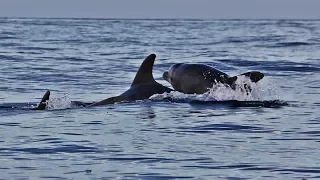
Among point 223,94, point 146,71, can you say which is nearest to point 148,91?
point 146,71

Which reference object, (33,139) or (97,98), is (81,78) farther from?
(33,139)

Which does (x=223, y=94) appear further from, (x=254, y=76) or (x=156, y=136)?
(x=156, y=136)

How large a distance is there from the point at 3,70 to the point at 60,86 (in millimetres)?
5691

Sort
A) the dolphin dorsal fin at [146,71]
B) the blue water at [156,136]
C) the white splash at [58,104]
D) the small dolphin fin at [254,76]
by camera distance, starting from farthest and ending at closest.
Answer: the dolphin dorsal fin at [146,71]
the white splash at [58,104]
the small dolphin fin at [254,76]
the blue water at [156,136]

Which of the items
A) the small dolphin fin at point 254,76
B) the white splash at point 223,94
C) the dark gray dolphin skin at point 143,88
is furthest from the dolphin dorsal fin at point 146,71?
the small dolphin fin at point 254,76

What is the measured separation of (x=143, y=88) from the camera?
1659cm

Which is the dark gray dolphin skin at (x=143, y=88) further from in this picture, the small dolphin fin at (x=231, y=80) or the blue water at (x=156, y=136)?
the small dolphin fin at (x=231, y=80)

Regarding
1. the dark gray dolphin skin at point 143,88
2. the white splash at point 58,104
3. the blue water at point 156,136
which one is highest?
the dark gray dolphin skin at point 143,88

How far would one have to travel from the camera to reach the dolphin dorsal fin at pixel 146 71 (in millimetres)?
16438

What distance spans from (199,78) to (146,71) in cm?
98

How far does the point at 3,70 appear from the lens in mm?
28016

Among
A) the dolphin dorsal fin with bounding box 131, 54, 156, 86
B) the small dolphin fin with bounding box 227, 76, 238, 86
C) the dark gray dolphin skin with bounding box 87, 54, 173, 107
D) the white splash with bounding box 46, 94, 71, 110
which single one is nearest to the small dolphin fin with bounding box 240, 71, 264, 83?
the small dolphin fin with bounding box 227, 76, 238, 86

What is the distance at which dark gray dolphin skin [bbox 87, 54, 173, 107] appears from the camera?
16.4 meters

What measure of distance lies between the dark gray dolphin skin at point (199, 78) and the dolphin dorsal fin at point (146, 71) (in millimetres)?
606
